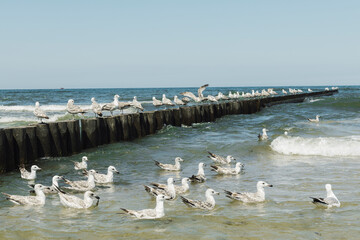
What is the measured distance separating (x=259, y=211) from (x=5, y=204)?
4483 millimetres

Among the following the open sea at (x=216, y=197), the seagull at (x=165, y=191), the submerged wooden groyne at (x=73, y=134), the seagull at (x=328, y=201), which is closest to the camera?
the open sea at (x=216, y=197)

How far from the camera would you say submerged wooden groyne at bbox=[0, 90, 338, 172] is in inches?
451

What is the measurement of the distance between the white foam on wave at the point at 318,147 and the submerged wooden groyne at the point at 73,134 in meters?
5.80

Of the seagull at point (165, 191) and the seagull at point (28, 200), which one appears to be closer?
the seagull at point (28, 200)

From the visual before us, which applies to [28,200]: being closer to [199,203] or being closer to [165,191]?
[165,191]

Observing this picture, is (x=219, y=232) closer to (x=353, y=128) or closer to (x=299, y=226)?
(x=299, y=226)

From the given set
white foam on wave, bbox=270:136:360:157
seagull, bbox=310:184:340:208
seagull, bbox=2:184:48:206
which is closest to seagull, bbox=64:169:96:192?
seagull, bbox=2:184:48:206

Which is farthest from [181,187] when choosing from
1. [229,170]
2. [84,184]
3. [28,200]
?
[28,200]

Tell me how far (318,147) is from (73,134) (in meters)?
7.70

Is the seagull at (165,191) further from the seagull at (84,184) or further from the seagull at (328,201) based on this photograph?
the seagull at (328,201)

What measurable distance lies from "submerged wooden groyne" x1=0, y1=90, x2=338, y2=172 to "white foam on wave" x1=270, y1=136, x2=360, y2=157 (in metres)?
5.80

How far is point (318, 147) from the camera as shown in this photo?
45.5 ft

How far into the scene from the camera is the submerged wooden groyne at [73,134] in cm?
1146

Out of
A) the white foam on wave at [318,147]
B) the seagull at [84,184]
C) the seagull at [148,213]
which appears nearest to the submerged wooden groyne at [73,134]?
the seagull at [84,184]
